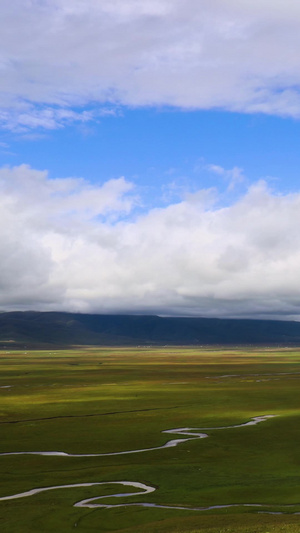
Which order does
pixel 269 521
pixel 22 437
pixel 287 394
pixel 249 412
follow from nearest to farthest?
pixel 269 521
pixel 22 437
pixel 249 412
pixel 287 394

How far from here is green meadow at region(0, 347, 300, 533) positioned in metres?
38.8

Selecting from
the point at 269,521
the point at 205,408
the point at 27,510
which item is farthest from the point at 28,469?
the point at 205,408

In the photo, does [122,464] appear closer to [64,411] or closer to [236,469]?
[236,469]

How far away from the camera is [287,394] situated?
117062 millimetres

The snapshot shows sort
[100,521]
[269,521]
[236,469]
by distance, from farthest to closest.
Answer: [236,469], [100,521], [269,521]

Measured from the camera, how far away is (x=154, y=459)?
5997 cm

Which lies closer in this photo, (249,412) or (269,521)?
(269,521)

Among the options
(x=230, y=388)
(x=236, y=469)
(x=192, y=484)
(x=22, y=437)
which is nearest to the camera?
(x=192, y=484)

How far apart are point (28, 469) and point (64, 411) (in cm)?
4007

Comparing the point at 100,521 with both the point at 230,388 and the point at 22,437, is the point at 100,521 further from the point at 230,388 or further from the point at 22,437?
the point at 230,388

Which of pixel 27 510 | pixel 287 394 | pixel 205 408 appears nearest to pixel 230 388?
pixel 287 394

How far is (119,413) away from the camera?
9369 centimetres

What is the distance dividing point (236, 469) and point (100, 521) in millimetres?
19786

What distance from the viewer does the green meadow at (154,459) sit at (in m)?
38.8
